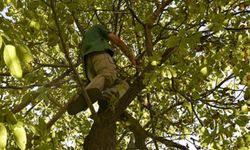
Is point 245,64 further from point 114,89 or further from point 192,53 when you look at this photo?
point 114,89

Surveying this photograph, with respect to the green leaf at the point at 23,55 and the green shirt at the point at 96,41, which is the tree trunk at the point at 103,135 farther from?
the green leaf at the point at 23,55

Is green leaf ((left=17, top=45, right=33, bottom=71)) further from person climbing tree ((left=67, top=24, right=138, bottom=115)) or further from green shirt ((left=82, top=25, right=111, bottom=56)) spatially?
green shirt ((left=82, top=25, right=111, bottom=56))

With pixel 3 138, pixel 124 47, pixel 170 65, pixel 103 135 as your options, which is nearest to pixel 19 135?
pixel 3 138

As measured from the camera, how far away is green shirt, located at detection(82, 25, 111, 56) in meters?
5.44

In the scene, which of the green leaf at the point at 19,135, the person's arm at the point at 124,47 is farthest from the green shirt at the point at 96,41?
the green leaf at the point at 19,135

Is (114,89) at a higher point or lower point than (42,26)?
lower

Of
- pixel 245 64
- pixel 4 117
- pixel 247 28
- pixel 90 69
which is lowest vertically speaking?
pixel 4 117

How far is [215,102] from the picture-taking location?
5.40 meters

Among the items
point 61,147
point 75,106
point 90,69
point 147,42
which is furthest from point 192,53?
point 61,147

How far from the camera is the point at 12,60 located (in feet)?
5.45

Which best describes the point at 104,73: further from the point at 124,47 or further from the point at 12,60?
the point at 12,60

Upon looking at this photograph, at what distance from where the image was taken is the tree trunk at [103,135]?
5.38 metres

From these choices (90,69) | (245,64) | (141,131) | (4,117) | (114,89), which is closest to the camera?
(4,117)

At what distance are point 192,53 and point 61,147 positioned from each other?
2.34 meters
